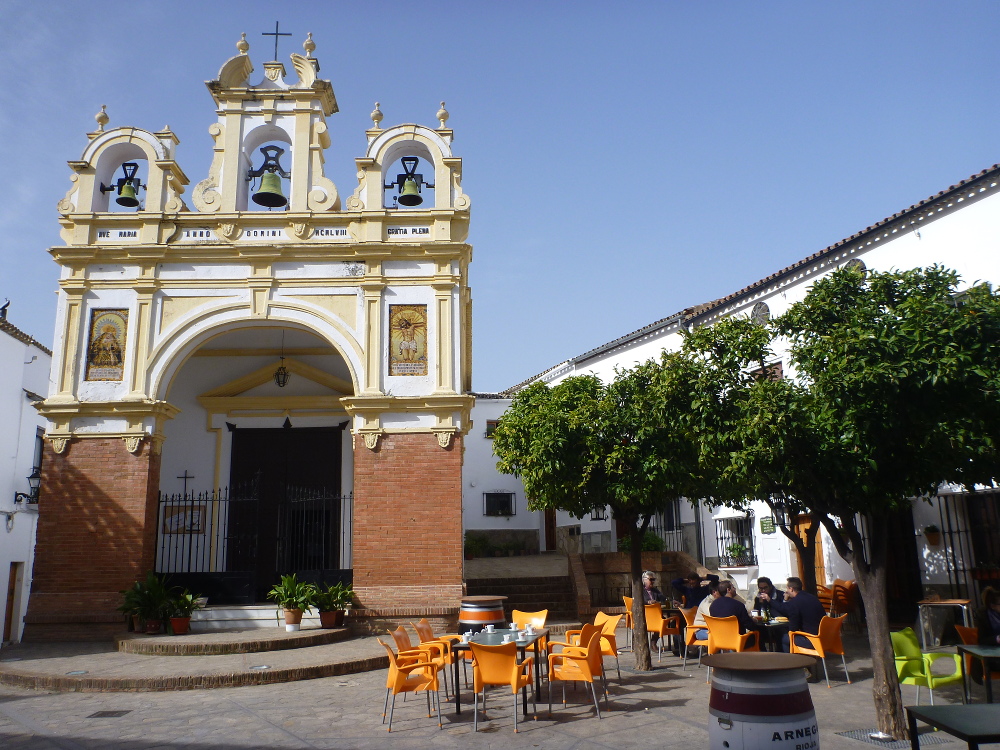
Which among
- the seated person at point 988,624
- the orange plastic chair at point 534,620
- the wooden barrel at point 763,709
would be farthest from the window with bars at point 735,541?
the wooden barrel at point 763,709

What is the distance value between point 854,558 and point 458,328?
8.93 metres

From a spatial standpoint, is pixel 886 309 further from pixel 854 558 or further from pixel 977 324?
pixel 854 558

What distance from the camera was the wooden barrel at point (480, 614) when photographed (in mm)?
11195

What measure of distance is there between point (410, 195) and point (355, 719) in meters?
10.3

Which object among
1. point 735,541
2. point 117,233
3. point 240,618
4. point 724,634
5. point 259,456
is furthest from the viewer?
point 735,541

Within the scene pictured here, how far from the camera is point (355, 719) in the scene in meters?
8.31

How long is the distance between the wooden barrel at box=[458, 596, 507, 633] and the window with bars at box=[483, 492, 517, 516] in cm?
1475

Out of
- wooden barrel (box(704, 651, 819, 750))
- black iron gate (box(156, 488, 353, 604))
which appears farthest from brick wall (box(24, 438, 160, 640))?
wooden barrel (box(704, 651, 819, 750))

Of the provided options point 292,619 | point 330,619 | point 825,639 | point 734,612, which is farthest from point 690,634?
point 292,619

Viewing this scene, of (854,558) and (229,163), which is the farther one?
(229,163)

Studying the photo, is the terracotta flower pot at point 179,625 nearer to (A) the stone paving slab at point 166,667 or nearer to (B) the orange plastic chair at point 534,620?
(A) the stone paving slab at point 166,667

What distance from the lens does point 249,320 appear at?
1499cm

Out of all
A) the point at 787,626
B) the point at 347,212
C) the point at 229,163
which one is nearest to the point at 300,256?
the point at 347,212

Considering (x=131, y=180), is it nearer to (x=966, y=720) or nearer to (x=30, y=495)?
(x=30, y=495)
